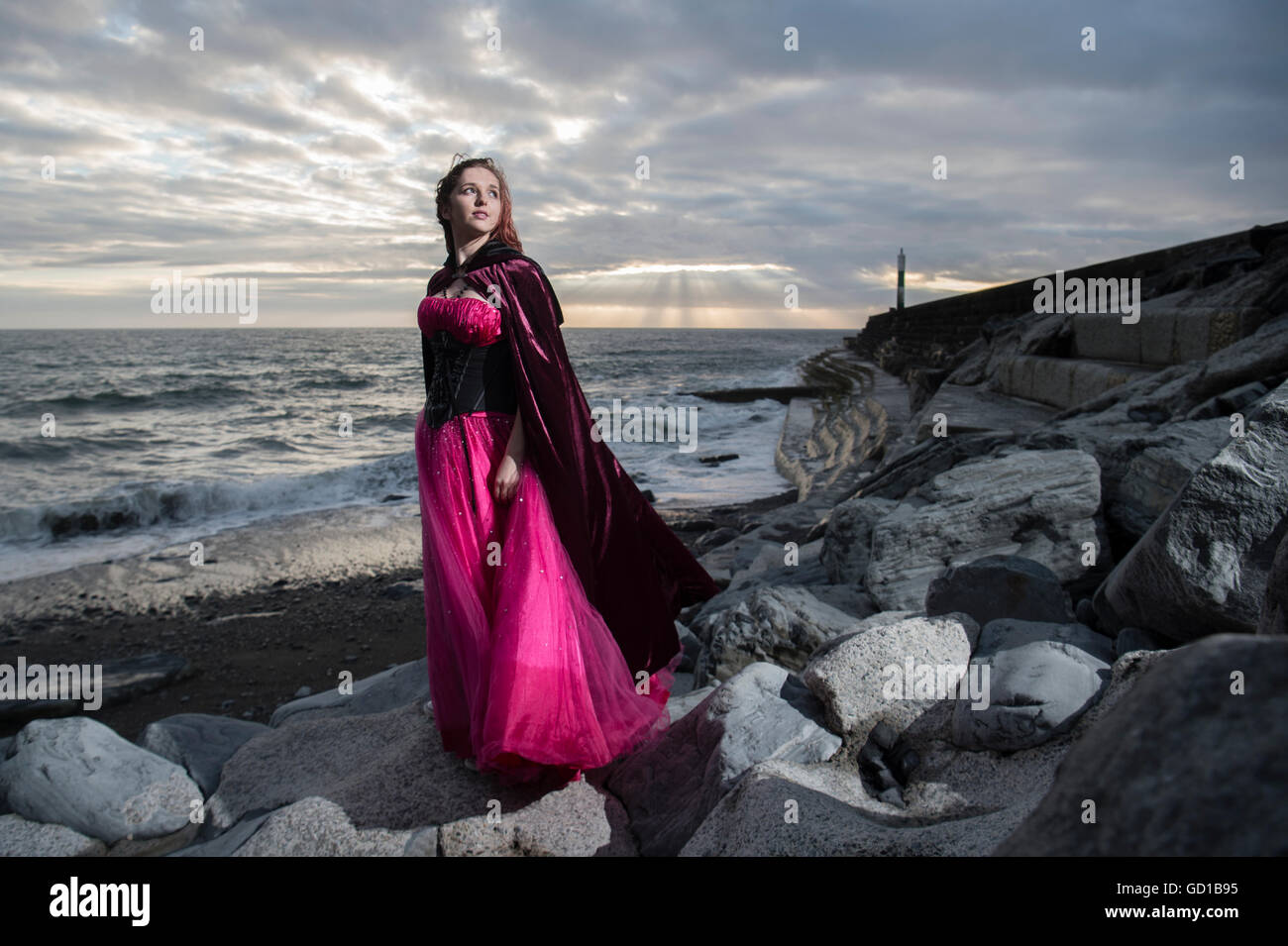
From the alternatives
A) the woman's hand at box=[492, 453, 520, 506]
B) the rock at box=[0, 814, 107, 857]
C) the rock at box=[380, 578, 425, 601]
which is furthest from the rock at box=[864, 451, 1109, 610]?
the rock at box=[380, 578, 425, 601]

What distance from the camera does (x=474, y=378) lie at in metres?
2.64

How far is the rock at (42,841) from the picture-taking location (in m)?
2.68

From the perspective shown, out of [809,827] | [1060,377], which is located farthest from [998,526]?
[1060,377]

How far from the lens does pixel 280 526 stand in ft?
31.1

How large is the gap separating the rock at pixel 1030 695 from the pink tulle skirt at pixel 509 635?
3.40ft

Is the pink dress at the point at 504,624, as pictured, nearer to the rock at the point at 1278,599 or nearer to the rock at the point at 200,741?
the rock at the point at 200,741

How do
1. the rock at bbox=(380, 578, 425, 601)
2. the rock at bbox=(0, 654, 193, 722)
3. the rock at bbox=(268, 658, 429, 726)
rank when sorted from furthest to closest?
1. the rock at bbox=(380, 578, 425, 601)
2. the rock at bbox=(0, 654, 193, 722)
3. the rock at bbox=(268, 658, 429, 726)

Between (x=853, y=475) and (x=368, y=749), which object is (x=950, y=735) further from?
(x=853, y=475)

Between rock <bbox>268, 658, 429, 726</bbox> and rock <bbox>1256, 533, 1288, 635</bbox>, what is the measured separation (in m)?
3.09

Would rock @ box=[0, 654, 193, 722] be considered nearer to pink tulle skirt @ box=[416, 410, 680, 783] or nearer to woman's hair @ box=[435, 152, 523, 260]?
pink tulle skirt @ box=[416, 410, 680, 783]

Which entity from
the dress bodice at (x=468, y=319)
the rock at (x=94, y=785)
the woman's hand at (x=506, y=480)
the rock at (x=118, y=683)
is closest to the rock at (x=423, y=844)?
the woman's hand at (x=506, y=480)

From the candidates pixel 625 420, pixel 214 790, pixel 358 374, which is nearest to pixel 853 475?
pixel 214 790

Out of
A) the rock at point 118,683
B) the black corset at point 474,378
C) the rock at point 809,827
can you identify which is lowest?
the rock at point 118,683

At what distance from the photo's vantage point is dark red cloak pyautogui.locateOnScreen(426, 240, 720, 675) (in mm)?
2578
